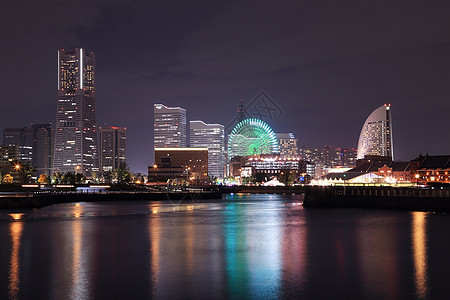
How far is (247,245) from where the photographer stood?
4884 centimetres

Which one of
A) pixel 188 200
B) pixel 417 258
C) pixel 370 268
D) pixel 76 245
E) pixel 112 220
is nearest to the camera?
pixel 370 268

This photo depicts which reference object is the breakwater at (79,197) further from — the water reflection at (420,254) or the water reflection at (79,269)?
the water reflection at (420,254)

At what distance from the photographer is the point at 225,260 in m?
40.4

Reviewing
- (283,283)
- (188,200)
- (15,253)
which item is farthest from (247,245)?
(188,200)

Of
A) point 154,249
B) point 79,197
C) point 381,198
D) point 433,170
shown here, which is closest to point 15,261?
point 154,249

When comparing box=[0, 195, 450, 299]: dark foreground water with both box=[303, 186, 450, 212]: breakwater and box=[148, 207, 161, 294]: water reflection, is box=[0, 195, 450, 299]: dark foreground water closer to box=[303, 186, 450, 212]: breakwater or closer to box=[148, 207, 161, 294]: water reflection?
box=[148, 207, 161, 294]: water reflection

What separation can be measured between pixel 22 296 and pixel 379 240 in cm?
3504

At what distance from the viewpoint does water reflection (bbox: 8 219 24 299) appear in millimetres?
29881

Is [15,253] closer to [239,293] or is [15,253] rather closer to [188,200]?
[239,293]

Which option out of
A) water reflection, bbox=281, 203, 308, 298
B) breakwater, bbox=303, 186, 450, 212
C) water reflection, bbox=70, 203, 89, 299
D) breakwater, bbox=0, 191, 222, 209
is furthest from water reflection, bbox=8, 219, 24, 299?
breakwater, bbox=303, 186, 450, 212

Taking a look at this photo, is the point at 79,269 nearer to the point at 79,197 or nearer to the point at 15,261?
the point at 15,261

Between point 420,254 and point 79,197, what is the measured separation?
105611mm

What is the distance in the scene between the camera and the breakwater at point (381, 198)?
83312mm

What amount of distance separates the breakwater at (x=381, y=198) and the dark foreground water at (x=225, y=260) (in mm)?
17420
